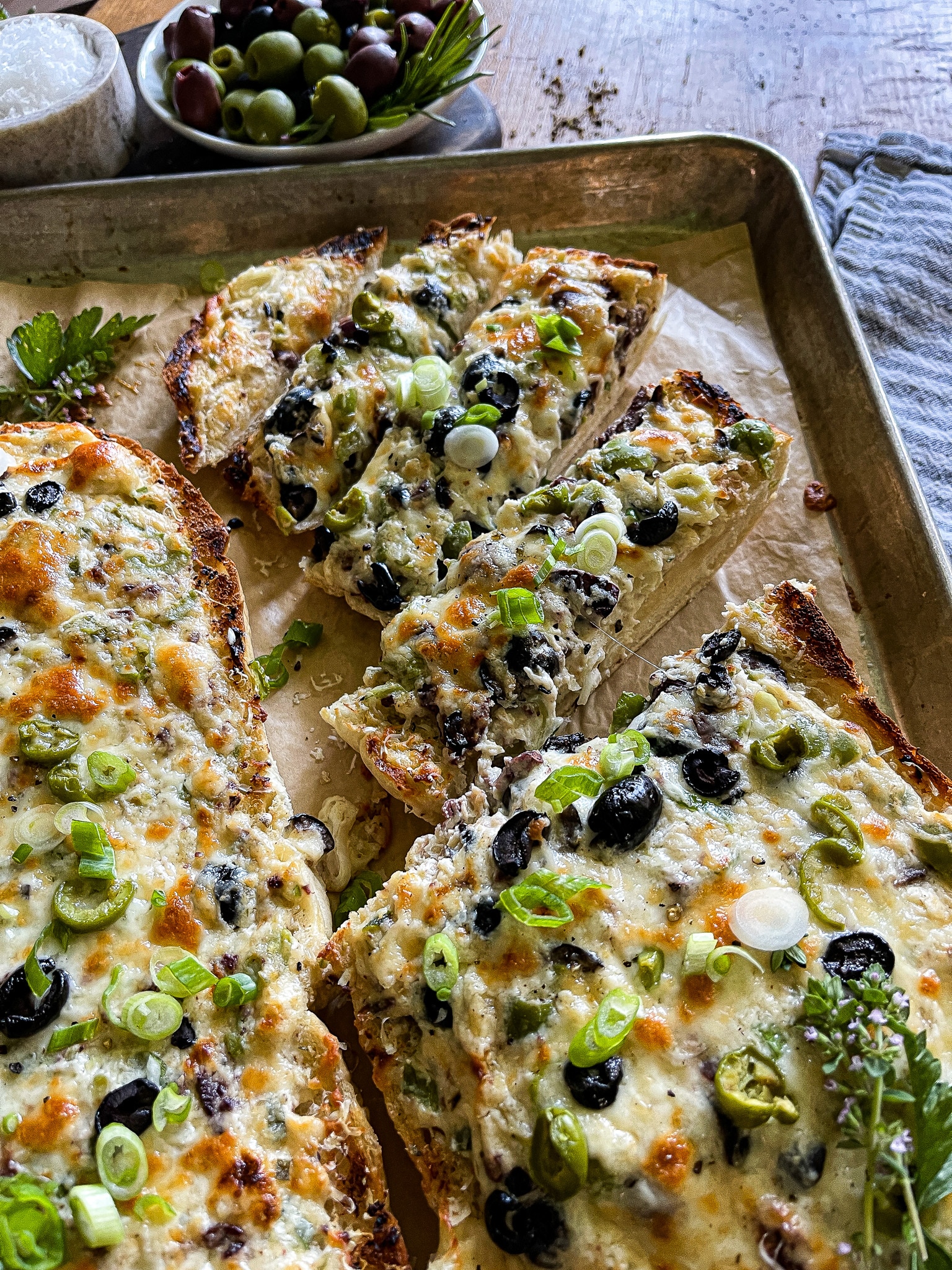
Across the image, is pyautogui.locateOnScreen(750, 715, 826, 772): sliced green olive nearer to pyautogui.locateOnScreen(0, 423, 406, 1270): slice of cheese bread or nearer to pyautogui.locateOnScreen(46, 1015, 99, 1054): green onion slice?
pyautogui.locateOnScreen(0, 423, 406, 1270): slice of cheese bread

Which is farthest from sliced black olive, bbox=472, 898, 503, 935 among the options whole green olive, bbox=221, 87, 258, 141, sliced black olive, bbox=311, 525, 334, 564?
whole green olive, bbox=221, 87, 258, 141

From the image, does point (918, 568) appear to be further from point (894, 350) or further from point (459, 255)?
point (459, 255)

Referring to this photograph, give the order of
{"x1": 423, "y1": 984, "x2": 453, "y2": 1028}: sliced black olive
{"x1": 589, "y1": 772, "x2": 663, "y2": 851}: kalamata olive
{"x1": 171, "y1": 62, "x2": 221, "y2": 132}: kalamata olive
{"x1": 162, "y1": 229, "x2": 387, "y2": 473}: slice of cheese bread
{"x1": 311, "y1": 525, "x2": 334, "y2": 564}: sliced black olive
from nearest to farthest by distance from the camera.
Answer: {"x1": 423, "y1": 984, "x2": 453, "y2": 1028}: sliced black olive
{"x1": 589, "y1": 772, "x2": 663, "y2": 851}: kalamata olive
{"x1": 311, "y1": 525, "x2": 334, "y2": 564}: sliced black olive
{"x1": 162, "y1": 229, "x2": 387, "y2": 473}: slice of cheese bread
{"x1": 171, "y1": 62, "x2": 221, "y2": 132}: kalamata olive

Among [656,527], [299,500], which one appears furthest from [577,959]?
[299,500]

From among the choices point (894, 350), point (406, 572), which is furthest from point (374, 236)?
point (894, 350)

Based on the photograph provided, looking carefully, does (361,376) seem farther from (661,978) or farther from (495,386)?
(661,978)
